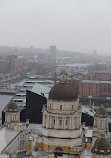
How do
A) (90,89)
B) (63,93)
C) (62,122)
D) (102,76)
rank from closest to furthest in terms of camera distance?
1. (62,122)
2. (63,93)
3. (90,89)
4. (102,76)

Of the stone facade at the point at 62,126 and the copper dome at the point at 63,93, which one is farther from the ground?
the copper dome at the point at 63,93

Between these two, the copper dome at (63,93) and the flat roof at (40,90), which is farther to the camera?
the flat roof at (40,90)

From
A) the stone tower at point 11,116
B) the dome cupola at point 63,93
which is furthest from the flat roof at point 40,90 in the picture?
the dome cupola at point 63,93

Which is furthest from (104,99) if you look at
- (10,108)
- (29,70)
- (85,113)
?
(29,70)

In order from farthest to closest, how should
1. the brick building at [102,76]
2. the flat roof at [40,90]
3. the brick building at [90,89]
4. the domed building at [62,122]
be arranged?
the brick building at [102,76] < the brick building at [90,89] < the flat roof at [40,90] < the domed building at [62,122]

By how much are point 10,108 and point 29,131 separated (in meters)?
3.66

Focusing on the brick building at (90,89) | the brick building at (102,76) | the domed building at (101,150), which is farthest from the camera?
the brick building at (102,76)

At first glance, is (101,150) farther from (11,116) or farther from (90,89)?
(90,89)

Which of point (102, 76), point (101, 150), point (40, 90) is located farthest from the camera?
point (102, 76)

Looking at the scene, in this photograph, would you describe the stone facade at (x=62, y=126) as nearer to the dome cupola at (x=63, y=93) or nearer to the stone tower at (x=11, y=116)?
the dome cupola at (x=63, y=93)

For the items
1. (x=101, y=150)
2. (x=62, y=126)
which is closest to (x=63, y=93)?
(x=62, y=126)

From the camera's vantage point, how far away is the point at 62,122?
36.6 meters

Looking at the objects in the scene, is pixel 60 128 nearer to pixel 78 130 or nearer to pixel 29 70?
pixel 78 130

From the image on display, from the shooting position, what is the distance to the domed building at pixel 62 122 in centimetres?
3656
